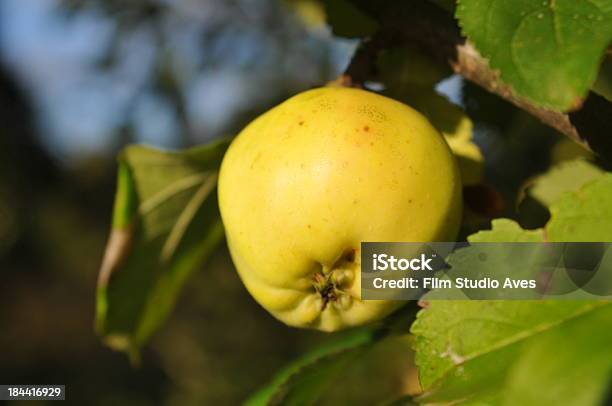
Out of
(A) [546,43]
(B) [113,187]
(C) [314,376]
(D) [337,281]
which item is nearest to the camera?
(A) [546,43]

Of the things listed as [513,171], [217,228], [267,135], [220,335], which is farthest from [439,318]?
[220,335]

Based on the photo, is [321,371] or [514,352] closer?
[514,352]

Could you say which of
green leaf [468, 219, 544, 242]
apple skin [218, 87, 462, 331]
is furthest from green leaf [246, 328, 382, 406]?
green leaf [468, 219, 544, 242]

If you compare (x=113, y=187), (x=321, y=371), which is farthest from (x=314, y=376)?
(x=113, y=187)

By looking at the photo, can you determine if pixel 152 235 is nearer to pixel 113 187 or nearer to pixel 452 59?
pixel 452 59

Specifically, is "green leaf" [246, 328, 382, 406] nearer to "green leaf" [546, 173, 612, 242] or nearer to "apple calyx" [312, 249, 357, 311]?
"apple calyx" [312, 249, 357, 311]

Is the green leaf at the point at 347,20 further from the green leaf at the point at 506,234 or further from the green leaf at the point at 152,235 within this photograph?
the green leaf at the point at 506,234

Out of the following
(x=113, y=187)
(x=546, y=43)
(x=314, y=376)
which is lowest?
(x=113, y=187)
